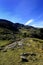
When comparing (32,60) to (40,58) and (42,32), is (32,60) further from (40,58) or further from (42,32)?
(42,32)

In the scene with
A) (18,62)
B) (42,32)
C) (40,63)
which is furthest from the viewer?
(42,32)

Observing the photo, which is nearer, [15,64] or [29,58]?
[15,64]

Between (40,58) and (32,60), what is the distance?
82.4 inches

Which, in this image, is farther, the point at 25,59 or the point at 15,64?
the point at 25,59

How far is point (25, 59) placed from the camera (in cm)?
2670

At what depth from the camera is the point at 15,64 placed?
Result: 984 inches

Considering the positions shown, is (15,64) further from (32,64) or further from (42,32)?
(42,32)

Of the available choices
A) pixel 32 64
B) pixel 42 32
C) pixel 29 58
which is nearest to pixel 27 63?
pixel 32 64

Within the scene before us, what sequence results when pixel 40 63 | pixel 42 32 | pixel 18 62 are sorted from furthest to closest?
1. pixel 42 32
2. pixel 18 62
3. pixel 40 63

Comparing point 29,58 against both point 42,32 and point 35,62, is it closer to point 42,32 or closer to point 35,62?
point 35,62

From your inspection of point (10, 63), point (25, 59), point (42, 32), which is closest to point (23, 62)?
point (25, 59)

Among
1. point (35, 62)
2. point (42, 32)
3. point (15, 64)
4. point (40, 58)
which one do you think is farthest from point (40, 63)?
point (42, 32)

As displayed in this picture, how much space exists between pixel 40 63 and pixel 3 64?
24.6ft

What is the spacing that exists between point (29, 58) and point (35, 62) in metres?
2.68
